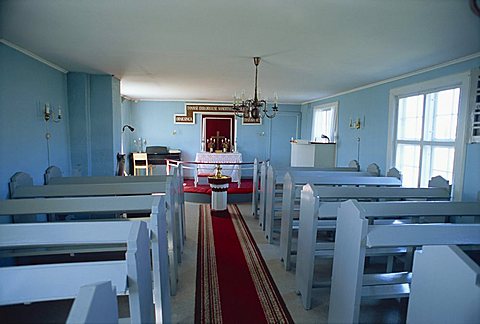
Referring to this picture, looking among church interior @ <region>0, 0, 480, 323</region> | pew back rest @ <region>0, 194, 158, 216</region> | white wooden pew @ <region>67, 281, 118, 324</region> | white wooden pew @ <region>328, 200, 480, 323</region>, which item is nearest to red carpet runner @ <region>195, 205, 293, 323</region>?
church interior @ <region>0, 0, 480, 323</region>

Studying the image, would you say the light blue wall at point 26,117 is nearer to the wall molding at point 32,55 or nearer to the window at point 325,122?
the wall molding at point 32,55

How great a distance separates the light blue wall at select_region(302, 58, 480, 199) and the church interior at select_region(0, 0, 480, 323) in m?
0.03

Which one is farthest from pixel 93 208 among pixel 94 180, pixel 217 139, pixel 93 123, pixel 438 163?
pixel 217 139

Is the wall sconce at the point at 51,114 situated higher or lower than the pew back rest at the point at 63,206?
higher

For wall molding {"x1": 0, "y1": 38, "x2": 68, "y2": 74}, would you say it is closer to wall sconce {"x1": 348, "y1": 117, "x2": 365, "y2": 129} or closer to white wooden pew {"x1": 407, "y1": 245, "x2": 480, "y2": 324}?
white wooden pew {"x1": 407, "y1": 245, "x2": 480, "y2": 324}

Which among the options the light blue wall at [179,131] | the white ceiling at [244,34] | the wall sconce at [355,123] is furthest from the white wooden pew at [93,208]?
the light blue wall at [179,131]

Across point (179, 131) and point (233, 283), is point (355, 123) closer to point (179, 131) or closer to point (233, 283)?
point (233, 283)

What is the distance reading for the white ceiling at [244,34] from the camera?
1.83 m

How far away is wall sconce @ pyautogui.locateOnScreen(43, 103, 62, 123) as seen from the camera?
3410mm

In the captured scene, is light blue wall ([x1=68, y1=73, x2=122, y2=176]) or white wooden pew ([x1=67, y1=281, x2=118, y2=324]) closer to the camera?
white wooden pew ([x1=67, y1=281, x2=118, y2=324])

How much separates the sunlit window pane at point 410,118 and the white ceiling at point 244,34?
44 centimetres

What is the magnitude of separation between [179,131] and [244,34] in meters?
6.09

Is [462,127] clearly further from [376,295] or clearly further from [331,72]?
[376,295]

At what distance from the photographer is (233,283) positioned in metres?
2.67
